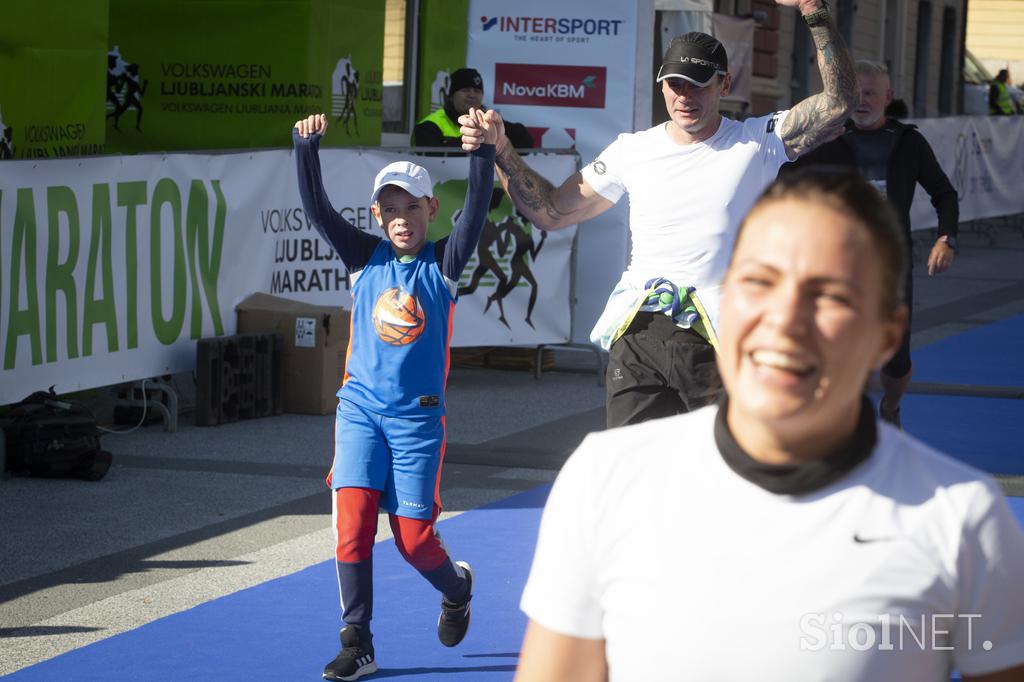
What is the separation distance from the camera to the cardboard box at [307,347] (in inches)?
449

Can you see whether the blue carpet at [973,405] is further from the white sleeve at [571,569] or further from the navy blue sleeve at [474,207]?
the white sleeve at [571,569]

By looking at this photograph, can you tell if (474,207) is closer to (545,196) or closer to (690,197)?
(545,196)

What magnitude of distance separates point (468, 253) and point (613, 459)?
373 centimetres

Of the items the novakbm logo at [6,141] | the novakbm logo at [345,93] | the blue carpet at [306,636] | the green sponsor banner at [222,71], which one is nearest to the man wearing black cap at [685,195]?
the blue carpet at [306,636]

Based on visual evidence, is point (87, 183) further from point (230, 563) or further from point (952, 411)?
point (952, 411)

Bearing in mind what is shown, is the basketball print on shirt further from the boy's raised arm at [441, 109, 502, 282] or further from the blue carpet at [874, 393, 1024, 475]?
the blue carpet at [874, 393, 1024, 475]

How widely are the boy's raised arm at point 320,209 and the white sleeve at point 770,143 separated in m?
1.35

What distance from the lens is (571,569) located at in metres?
2.21

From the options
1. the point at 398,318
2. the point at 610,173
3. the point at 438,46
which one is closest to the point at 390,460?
the point at 398,318

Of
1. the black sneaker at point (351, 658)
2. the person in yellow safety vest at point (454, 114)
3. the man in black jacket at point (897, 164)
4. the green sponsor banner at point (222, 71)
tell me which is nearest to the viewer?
the black sneaker at point (351, 658)

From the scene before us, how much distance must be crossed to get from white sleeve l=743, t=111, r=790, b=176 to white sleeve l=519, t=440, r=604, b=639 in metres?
3.94

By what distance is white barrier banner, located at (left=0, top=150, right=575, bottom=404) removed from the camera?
9523mm

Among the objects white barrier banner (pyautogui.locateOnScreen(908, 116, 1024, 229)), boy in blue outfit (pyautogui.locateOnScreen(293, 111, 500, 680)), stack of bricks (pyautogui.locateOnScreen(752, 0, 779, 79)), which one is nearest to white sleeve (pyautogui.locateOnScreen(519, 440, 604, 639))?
boy in blue outfit (pyautogui.locateOnScreen(293, 111, 500, 680))

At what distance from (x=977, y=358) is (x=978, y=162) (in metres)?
14.3
